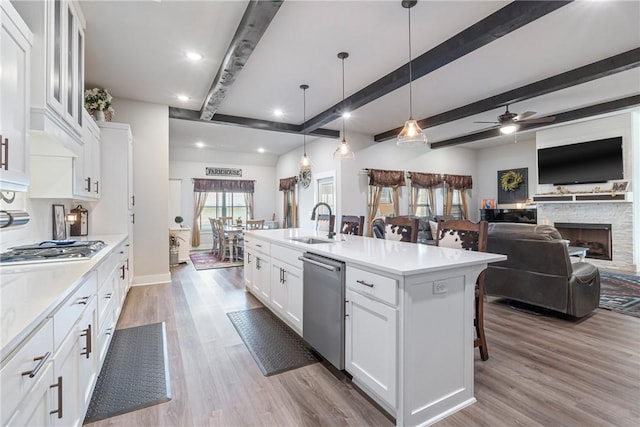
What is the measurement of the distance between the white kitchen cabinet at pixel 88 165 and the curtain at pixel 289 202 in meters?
5.09

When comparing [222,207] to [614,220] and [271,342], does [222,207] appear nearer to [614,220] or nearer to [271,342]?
[271,342]

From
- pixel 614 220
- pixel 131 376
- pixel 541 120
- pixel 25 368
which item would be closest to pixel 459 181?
pixel 614 220

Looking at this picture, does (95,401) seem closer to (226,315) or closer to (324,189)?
(226,315)

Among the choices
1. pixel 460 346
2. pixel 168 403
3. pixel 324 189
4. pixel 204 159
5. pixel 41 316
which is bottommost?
pixel 168 403

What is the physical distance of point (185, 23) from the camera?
9.20 feet

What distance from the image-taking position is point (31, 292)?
1220mm

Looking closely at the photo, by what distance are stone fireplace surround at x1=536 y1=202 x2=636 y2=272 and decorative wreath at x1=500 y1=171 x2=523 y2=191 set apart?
5.07 ft

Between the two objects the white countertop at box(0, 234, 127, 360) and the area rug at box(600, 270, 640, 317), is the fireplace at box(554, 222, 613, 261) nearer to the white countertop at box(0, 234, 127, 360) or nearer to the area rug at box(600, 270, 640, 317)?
the area rug at box(600, 270, 640, 317)

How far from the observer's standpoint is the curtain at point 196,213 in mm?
8539

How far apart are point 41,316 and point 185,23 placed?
2.80 meters

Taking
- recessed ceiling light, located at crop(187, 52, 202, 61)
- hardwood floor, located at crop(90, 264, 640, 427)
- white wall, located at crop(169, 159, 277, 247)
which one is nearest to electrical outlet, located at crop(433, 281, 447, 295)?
hardwood floor, located at crop(90, 264, 640, 427)

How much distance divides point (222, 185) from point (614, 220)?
9054 mm

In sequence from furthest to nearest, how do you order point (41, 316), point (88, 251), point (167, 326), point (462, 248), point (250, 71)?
point (250, 71)
point (167, 326)
point (462, 248)
point (88, 251)
point (41, 316)

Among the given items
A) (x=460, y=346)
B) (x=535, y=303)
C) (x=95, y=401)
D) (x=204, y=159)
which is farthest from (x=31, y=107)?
(x=204, y=159)
